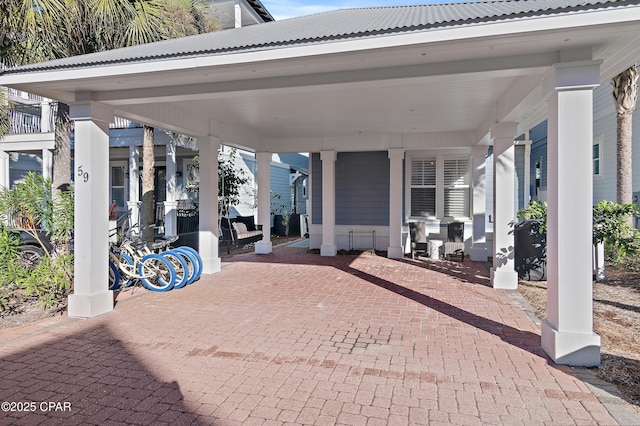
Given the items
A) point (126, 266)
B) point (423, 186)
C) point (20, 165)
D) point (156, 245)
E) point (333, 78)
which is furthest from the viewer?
point (20, 165)

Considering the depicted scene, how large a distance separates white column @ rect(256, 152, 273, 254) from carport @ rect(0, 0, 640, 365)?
3.55 metres

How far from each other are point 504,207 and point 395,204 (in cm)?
375

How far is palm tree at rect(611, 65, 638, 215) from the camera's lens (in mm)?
8250

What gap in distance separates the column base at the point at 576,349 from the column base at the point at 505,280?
3171mm

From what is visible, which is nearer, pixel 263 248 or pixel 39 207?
pixel 39 207

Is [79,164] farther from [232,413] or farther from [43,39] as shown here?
[232,413]

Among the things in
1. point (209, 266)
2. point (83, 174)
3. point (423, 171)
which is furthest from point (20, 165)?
point (423, 171)

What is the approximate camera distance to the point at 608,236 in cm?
577

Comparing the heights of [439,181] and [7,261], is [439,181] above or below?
above

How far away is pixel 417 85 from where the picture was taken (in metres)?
5.57

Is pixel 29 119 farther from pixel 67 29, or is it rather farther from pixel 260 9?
pixel 67 29

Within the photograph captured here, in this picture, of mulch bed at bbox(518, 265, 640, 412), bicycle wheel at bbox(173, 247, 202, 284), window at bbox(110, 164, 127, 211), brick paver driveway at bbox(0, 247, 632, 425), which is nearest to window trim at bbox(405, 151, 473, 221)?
mulch bed at bbox(518, 265, 640, 412)

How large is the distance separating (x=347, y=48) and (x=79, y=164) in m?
3.90

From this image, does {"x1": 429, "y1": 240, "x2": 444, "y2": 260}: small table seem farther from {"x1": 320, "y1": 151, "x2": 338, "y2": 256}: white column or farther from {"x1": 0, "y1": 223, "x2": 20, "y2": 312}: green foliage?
{"x1": 0, "y1": 223, "x2": 20, "y2": 312}: green foliage
